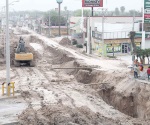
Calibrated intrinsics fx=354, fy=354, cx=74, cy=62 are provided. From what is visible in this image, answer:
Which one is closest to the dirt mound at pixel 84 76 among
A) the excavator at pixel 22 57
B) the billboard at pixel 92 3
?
the excavator at pixel 22 57

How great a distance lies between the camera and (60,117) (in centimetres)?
1844

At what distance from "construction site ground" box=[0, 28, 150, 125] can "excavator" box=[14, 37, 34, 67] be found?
3.68ft

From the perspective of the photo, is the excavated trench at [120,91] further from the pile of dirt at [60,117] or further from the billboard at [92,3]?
the billboard at [92,3]

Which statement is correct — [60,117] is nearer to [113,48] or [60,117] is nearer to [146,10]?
[146,10]

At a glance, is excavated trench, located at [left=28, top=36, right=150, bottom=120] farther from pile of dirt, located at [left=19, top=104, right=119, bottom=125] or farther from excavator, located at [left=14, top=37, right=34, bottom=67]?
excavator, located at [left=14, top=37, right=34, bottom=67]

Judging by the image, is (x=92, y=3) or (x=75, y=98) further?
(x=92, y=3)

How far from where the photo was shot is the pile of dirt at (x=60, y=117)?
18000mm

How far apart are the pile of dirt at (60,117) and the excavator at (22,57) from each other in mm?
20579

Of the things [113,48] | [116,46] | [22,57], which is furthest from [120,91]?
[116,46]

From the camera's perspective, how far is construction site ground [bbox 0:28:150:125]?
62.4ft

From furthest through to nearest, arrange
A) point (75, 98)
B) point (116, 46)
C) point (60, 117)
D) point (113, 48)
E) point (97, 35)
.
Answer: point (97, 35) → point (116, 46) → point (113, 48) → point (75, 98) → point (60, 117)

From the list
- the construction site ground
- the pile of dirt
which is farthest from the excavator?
the pile of dirt

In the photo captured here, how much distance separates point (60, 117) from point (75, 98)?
6957 mm

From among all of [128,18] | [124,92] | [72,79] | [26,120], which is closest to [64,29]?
[128,18]
